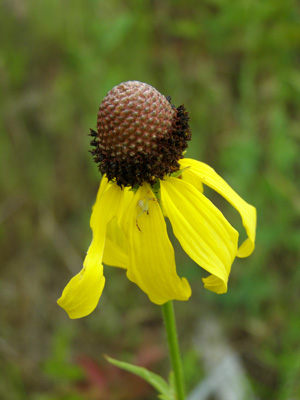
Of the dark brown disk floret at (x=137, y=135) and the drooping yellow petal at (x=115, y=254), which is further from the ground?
the dark brown disk floret at (x=137, y=135)

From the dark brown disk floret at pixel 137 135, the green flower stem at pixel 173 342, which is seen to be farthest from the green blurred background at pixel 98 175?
the dark brown disk floret at pixel 137 135

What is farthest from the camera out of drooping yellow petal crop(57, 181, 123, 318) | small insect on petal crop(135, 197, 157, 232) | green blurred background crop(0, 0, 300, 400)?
green blurred background crop(0, 0, 300, 400)

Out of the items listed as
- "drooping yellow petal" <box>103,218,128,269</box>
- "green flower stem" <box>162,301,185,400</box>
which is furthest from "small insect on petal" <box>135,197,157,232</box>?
"green flower stem" <box>162,301,185,400</box>

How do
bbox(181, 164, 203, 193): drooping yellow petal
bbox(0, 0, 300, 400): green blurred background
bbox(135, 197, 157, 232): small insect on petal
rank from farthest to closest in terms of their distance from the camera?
bbox(0, 0, 300, 400): green blurred background < bbox(181, 164, 203, 193): drooping yellow petal < bbox(135, 197, 157, 232): small insect on petal

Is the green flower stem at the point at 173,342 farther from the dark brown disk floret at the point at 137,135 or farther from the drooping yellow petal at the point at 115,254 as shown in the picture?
the dark brown disk floret at the point at 137,135

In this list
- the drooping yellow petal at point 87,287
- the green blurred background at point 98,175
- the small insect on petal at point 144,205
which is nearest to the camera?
the drooping yellow petal at point 87,287

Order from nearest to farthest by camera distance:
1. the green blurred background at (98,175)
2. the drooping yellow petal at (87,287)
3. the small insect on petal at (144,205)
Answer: the drooping yellow petal at (87,287)
the small insect on petal at (144,205)
the green blurred background at (98,175)

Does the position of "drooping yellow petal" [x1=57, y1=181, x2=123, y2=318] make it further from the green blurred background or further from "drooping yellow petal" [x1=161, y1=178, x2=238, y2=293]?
the green blurred background

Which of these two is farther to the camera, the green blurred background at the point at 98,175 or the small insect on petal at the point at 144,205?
the green blurred background at the point at 98,175
